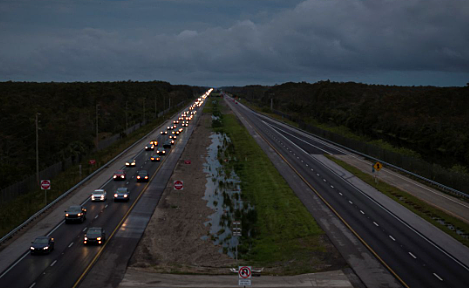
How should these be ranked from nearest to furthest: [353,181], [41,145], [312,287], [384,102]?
[312,287]
[353,181]
[41,145]
[384,102]

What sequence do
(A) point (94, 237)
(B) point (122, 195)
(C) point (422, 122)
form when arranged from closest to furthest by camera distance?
(A) point (94, 237) → (B) point (122, 195) → (C) point (422, 122)

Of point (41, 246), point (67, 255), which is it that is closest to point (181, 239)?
point (67, 255)

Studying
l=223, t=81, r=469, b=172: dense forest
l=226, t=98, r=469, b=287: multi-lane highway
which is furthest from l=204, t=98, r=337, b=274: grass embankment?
l=223, t=81, r=469, b=172: dense forest

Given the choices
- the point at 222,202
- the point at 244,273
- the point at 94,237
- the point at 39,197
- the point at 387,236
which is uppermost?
the point at 244,273

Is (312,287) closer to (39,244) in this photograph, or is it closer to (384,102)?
(39,244)

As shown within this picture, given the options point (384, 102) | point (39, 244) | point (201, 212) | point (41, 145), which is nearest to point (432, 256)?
point (201, 212)

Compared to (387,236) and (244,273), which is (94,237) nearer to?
(244,273)

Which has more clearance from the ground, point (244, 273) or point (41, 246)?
point (244, 273)
